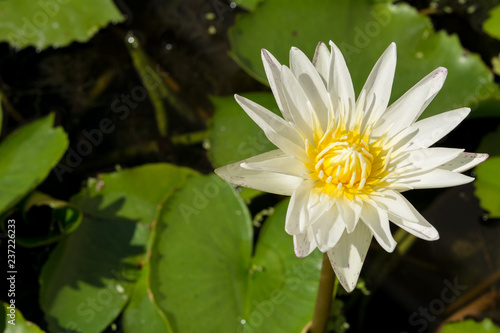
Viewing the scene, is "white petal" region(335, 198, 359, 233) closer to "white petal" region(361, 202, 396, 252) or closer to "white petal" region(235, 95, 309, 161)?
"white petal" region(361, 202, 396, 252)

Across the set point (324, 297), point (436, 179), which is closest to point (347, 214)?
point (436, 179)

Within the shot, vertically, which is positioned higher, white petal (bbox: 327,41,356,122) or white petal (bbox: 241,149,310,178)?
white petal (bbox: 327,41,356,122)

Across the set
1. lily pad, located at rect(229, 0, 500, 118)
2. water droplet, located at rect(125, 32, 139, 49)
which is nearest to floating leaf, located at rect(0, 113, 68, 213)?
water droplet, located at rect(125, 32, 139, 49)

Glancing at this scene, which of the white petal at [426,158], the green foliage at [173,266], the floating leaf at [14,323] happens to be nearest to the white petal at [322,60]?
the white petal at [426,158]

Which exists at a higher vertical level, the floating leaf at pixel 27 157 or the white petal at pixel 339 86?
the white petal at pixel 339 86

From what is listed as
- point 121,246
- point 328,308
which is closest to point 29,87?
point 121,246

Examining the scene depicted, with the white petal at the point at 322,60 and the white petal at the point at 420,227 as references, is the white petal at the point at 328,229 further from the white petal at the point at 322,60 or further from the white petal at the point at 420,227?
the white petal at the point at 322,60
